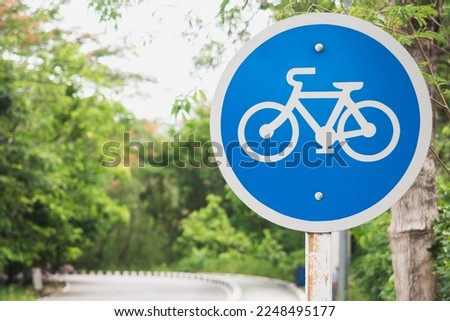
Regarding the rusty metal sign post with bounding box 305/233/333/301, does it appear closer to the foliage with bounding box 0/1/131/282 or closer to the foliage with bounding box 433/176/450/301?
the foliage with bounding box 433/176/450/301

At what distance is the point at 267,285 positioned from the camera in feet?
91.9

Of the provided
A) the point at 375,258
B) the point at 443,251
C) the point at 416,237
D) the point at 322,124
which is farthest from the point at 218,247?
the point at 322,124

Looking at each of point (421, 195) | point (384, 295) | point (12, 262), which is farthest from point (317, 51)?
point (12, 262)

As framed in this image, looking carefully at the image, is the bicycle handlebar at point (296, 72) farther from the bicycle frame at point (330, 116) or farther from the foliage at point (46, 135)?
the foliage at point (46, 135)

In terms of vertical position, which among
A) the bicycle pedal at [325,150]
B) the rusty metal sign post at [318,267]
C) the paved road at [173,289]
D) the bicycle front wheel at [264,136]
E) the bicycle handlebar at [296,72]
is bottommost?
the paved road at [173,289]

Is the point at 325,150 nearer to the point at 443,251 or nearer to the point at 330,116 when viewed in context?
the point at 330,116

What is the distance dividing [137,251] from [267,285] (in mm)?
13410

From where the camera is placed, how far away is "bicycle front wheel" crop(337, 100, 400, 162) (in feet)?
8.64

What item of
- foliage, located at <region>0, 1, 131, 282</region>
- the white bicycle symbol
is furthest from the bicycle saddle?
foliage, located at <region>0, 1, 131, 282</region>

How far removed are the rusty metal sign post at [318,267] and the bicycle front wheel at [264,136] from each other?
0.24m

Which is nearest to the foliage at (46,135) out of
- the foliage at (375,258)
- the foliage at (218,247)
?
the foliage at (218,247)

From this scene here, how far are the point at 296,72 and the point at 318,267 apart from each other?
539 millimetres

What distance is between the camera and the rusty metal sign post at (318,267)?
2652 millimetres

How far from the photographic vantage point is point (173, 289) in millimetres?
28219
